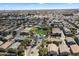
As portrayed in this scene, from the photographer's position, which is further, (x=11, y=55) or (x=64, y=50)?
(x=11, y=55)

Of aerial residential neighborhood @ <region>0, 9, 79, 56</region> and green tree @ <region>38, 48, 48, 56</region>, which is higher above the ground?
aerial residential neighborhood @ <region>0, 9, 79, 56</region>

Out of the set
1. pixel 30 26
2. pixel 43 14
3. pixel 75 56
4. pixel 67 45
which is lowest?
pixel 75 56

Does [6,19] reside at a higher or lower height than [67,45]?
higher

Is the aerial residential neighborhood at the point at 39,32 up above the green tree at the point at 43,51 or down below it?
above

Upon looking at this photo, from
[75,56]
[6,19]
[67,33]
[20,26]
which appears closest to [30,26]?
[20,26]

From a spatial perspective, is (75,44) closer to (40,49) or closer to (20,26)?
(40,49)

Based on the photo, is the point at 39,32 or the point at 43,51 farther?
the point at 39,32

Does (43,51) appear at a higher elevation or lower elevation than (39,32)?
lower

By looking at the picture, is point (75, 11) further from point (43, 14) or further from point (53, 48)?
point (53, 48)
